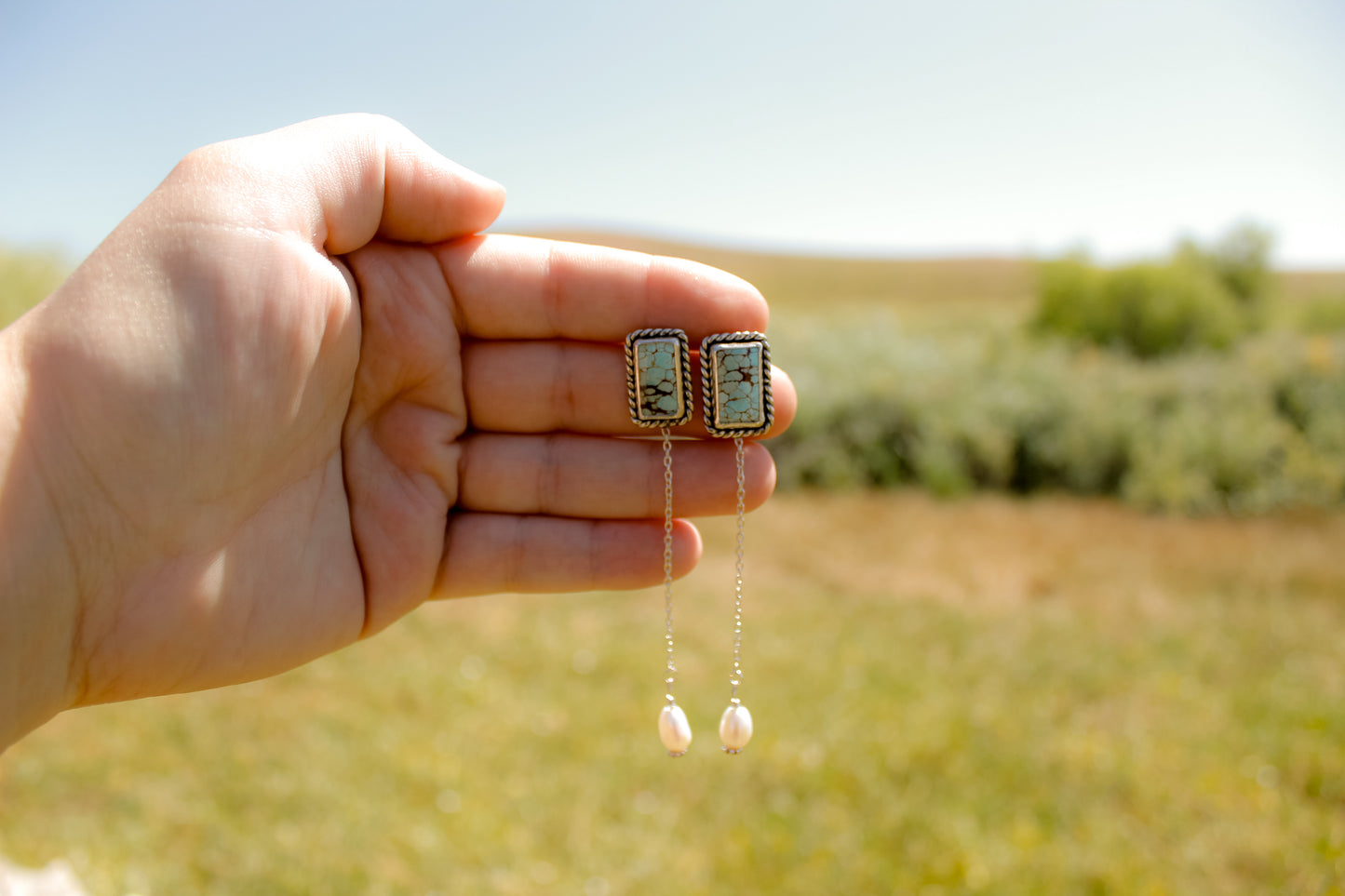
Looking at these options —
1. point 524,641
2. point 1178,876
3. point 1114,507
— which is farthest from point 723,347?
point 1114,507

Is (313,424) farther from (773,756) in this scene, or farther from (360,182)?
(773,756)

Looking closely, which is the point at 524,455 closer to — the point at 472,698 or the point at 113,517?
the point at 113,517

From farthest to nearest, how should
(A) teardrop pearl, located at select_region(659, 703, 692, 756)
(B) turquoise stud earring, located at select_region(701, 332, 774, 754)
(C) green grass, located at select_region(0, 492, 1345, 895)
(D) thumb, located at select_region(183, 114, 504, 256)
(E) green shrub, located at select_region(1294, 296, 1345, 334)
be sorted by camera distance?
(E) green shrub, located at select_region(1294, 296, 1345, 334)
(C) green grass, located at select_region(0, 492, 1345, 895)
(A) teardrop pearl, located at select_region(659, 703, 692, 756)
(B) turquoise stud earring, located at select_region(701, 332, 774, 754)
(D) thumb, located at select_region(183, 114, 504, 256)

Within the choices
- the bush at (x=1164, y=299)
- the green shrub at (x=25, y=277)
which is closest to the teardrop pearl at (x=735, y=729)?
the green shrub at (x=25, y=277)

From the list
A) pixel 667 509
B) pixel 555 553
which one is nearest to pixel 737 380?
pixel 667 509

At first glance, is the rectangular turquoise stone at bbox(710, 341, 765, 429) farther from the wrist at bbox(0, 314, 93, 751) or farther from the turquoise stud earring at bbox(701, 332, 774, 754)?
the wrist at bbox(0, 314, 93, 751)

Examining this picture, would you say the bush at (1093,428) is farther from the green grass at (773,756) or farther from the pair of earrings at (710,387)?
the pair of earrings at (710,387)

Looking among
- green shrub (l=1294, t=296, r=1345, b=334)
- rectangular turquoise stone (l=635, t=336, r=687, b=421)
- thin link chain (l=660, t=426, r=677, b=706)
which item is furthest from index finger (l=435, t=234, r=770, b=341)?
green shrub (l=1294, t=296, r=1345, b=334)

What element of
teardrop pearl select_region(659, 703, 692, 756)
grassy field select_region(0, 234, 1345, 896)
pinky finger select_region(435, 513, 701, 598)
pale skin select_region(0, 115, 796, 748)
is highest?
pale skin select_region(0, 115, 796, 748)
